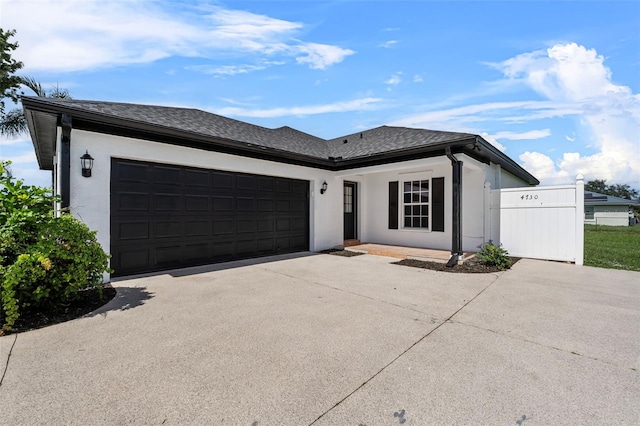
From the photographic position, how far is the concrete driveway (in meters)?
1.94

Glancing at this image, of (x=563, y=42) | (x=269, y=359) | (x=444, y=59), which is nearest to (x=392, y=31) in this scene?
(x=444, y=59)

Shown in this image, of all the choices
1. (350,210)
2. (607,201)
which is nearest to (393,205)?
(350,210)

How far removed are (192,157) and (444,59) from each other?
645 centimetres

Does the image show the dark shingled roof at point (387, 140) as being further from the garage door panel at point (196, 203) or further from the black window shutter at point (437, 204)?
the garage door panel at point (196, 203)

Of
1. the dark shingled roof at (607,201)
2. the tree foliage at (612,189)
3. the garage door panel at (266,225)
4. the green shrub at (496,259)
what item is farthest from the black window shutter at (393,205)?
the tree foliage at (612,189)

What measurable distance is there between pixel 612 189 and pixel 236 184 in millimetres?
81487

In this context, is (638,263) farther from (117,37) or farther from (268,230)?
(117,37)

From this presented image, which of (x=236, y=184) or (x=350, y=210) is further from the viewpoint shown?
(x=350, y=210)

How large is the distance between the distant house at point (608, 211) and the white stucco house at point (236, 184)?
2957 centimetres

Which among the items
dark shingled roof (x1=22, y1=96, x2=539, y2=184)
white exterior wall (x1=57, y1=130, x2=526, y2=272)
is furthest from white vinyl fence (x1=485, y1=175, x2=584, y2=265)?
dark shingled roof (x1=22, y1=96, x2=539, y2=184)

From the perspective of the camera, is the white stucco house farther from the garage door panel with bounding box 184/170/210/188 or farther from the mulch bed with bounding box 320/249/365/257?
the mulch bed with bounding box 320/249/365/257

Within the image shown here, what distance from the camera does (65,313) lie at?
384 cm

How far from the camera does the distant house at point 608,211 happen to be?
3073 centimetres

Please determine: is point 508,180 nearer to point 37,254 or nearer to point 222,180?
point 222,180
